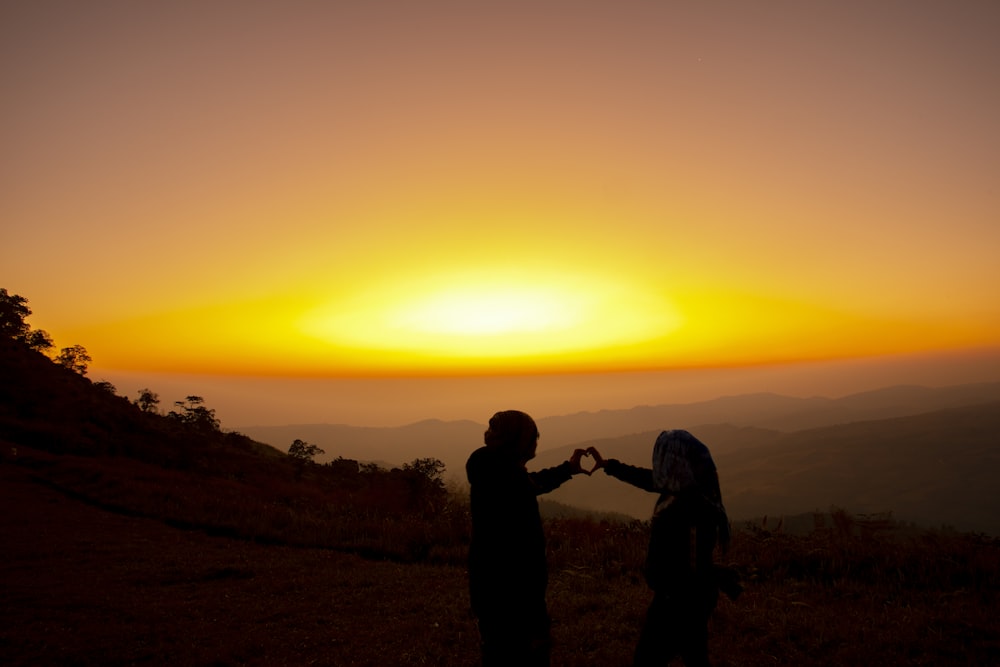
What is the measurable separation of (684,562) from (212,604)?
758 cm

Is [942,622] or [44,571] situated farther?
[44,571]

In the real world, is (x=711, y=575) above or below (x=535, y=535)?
A: below

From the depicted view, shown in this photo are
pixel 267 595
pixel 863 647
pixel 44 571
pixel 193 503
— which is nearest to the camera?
pixel 863 647

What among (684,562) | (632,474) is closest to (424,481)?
(632,474)

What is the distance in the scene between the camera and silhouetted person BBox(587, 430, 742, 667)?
3.87 metres

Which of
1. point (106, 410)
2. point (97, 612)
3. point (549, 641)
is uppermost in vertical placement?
point (106, 410)

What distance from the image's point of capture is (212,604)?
26.2 ft

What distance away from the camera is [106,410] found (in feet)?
109

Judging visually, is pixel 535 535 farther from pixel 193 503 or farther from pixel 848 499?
pixel 848 499

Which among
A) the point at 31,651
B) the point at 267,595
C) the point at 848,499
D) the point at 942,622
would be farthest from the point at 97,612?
the point at 848,499

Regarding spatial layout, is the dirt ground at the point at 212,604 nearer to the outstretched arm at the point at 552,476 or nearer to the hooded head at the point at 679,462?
the outstretched arm at the point at 552,476

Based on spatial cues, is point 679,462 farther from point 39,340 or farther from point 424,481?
point 39,340

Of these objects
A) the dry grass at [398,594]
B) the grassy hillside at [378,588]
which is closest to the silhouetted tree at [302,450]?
the grassy hillside at [378,588]

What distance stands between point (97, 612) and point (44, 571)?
2.78 meters
